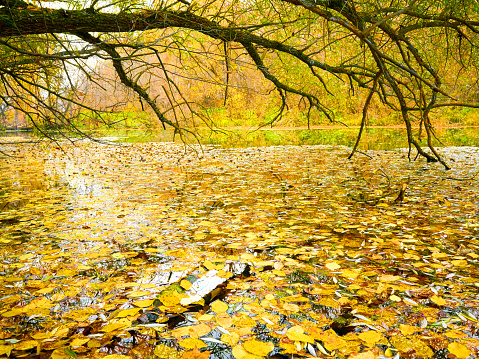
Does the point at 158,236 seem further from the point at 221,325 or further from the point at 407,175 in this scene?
the point at 407,175

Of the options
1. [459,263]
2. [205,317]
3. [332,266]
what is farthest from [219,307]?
[459,263]

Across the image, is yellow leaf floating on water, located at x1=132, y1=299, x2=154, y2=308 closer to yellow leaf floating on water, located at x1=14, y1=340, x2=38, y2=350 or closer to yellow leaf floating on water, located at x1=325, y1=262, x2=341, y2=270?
yellow leaf floating on water, located at x1=14, y1=340, x2=38, y2=350

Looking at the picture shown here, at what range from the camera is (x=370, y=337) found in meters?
1.84

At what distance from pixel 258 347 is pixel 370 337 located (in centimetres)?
54

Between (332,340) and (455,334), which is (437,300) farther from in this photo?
(332,340)

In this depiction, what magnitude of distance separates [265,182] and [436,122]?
16.9 m

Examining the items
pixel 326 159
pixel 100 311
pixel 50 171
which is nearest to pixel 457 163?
pixel 326 159

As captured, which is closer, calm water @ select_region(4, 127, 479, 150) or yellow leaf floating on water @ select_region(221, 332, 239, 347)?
yellow leaf floating on water @ select_region(221, 332, 239, 347)

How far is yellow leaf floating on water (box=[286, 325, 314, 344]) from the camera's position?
182 centimetres

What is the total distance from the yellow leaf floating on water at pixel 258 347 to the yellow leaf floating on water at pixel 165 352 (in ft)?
1.05

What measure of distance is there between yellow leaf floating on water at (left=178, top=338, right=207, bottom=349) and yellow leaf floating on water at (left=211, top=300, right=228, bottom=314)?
0.92 ft

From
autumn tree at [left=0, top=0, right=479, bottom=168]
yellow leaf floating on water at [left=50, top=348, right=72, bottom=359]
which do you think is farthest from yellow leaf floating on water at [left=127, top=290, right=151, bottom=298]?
autumn tree at [left=0, top=0, right=479, bottom=168]

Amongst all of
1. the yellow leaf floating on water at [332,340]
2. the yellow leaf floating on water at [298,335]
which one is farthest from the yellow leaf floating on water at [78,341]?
the yellow leaf floating on water at [332,340]

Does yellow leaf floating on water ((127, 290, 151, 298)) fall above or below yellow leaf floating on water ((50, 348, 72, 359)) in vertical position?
above
